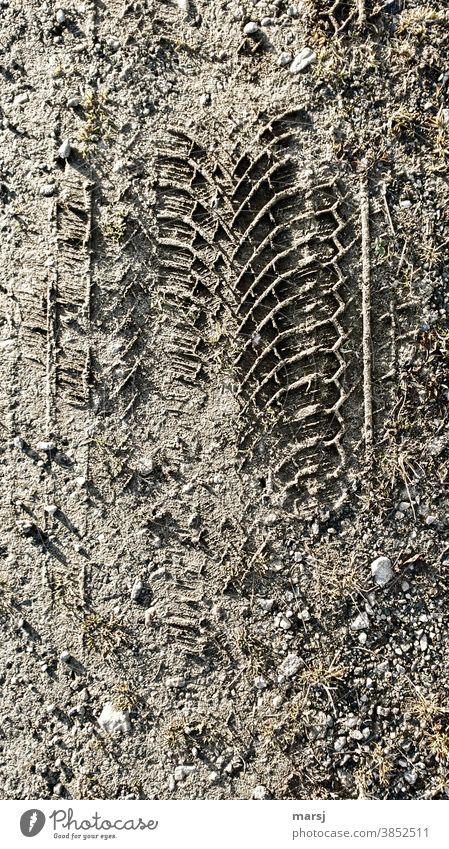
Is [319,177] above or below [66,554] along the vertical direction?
above

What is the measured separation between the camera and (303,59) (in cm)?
222

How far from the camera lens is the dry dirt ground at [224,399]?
2.23 meters

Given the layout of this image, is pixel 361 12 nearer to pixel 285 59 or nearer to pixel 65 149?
pixel 285 59

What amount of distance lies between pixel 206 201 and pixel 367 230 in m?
0.62

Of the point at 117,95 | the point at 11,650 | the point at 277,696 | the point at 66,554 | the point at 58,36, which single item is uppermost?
the point at 58,36

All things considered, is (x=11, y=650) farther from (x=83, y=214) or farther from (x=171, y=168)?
(x=171, y=168)

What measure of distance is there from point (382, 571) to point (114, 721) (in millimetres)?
1181

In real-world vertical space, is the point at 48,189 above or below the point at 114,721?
above

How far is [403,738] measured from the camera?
2.24m

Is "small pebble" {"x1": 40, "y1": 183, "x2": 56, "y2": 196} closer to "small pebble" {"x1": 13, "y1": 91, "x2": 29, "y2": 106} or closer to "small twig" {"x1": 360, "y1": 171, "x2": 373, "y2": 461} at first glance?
"small pebble" {"x1": 13, "y1": 91, "x2": 29, "y2": 106}

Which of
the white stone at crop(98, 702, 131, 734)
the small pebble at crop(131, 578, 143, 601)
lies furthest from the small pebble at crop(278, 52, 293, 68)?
the white stone at crop(98, 702, 131, 734)

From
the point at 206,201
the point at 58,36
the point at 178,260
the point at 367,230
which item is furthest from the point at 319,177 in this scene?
A: the point at 58,36

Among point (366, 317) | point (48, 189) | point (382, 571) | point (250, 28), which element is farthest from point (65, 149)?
point (382, 571)

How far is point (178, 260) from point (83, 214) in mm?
405
